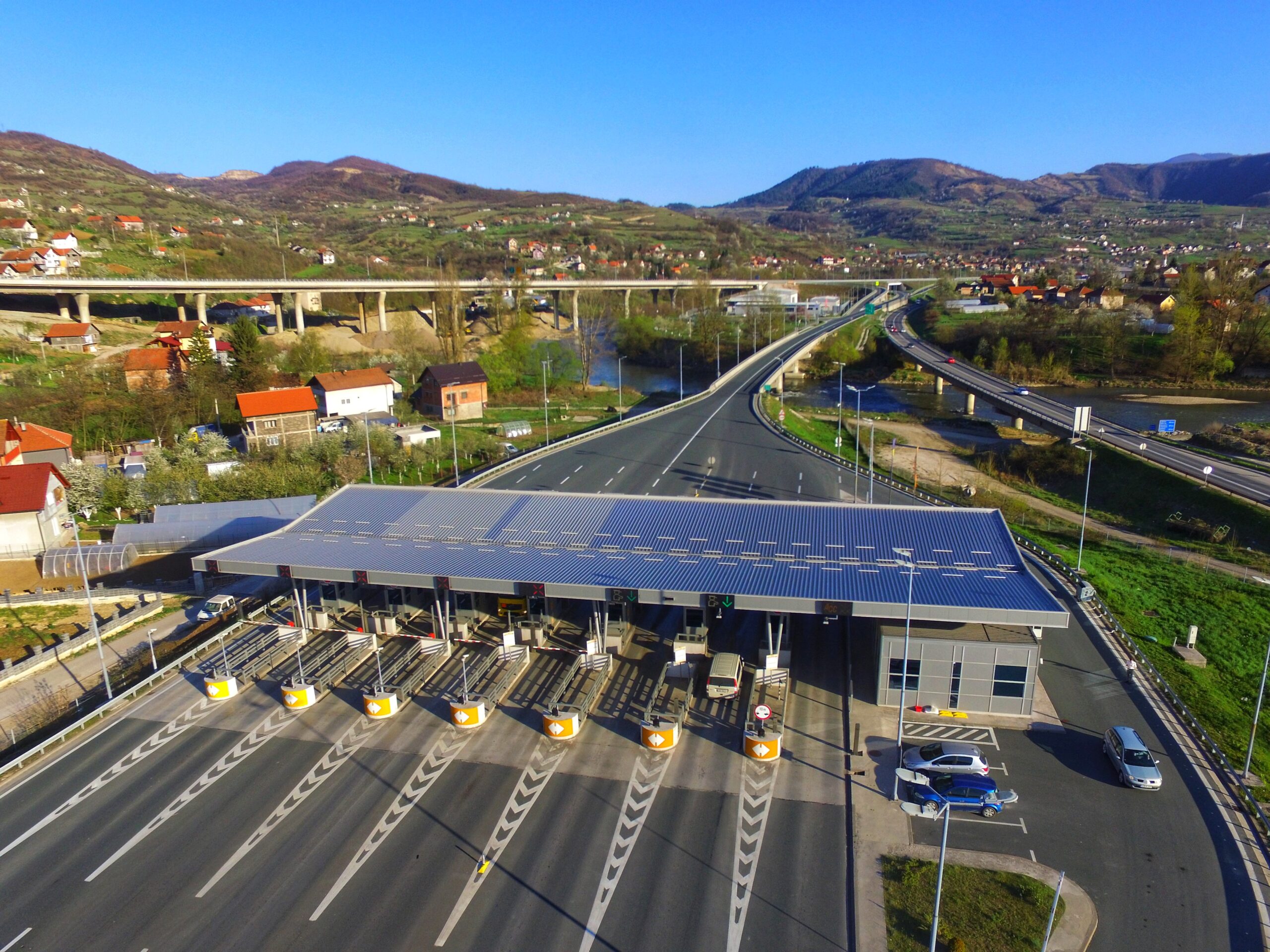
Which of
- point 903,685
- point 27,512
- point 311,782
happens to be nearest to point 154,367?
point 27,512

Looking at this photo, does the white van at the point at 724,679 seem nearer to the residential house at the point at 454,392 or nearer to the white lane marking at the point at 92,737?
the white lane marking at the point at 92,737

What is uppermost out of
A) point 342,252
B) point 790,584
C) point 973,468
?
point 342,252

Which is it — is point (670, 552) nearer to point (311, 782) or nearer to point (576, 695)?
point (576, 695)

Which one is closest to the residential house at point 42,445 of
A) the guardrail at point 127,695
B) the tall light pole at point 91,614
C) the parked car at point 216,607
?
the tall light pole at point 91,614

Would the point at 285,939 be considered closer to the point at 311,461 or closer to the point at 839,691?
the point at 839,691

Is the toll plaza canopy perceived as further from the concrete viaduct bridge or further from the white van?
the concrete viaduct bridge

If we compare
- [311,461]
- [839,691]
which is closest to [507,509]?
[839,691]
